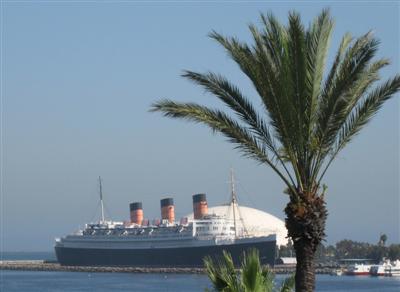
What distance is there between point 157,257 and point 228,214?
393 inches

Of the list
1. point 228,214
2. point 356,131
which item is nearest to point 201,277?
point 228,214

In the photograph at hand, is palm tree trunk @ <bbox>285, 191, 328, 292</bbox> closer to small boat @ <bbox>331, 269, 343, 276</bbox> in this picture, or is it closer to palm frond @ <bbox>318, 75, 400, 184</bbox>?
palm frond @ <bbox>318, 75, 400, 184</bbox>

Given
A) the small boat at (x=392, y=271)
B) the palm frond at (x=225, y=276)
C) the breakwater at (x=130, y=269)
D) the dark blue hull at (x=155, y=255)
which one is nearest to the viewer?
the palm frond at (x=225, y=276)

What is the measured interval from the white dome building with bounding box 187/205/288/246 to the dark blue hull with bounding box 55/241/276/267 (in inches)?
364

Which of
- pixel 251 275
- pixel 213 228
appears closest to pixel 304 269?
pixel 251 275

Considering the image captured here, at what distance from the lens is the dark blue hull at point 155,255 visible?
3371 inches

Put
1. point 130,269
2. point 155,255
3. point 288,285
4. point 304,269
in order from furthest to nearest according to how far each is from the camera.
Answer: point 155,255
point 130,269
point 288,285
point 304,269

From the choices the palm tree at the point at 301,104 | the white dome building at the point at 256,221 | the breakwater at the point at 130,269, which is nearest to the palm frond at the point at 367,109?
the palm tree at the point at 301,104

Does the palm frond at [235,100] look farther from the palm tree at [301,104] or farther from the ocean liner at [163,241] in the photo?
the ocean liner at [163,241]

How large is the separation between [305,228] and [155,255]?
3373 inches

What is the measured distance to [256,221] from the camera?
114 meters

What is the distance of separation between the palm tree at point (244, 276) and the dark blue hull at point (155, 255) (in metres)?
72.5

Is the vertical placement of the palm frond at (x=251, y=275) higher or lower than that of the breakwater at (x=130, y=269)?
lower

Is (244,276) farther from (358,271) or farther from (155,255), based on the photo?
(155,255)
